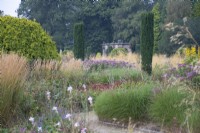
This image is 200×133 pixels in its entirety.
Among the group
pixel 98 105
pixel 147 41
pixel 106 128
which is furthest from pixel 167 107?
pixel 147 41

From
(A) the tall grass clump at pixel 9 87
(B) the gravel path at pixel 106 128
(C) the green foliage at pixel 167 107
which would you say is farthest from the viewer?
(B) the gravel path at pixel 106 128

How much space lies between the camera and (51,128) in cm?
391

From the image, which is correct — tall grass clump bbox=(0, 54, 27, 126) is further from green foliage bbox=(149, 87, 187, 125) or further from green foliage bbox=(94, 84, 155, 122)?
green foliage bbox=(149, 87, 187, 125)

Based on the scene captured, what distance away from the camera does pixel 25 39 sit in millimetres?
9000

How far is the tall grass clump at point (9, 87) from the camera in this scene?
13.8ft

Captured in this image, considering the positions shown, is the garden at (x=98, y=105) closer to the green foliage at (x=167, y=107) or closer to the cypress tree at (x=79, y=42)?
the green foliage at (x=167, y=107)

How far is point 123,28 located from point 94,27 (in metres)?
3.54

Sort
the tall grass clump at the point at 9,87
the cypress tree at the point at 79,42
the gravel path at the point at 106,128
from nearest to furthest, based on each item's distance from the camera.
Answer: the tall grass clump at the point at 9,87 < the gravel path at the point at 106,128 < the cypress tree at the point at 79,42

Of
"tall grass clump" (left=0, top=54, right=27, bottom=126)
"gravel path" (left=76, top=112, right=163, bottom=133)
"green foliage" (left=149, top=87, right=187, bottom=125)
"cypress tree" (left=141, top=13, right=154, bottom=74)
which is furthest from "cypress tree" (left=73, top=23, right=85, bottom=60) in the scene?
"tall grass clump" (left=0, top=54, right=27, bottom=126)

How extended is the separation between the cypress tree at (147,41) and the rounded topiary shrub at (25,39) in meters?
3.78

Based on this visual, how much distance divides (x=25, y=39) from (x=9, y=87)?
4946 millimetres

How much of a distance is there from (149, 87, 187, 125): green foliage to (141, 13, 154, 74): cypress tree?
7124 millimetres

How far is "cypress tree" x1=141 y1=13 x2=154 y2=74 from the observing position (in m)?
12.1

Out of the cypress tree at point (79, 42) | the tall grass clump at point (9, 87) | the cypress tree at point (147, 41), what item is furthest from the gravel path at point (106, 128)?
the cypress tree at point (79, 42)
